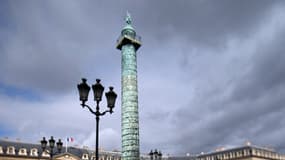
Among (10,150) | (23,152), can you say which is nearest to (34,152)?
(23,152)

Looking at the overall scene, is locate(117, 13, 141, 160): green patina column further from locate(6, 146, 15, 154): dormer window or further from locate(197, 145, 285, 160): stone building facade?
locate(197, 145, 285, 160): stone building facade

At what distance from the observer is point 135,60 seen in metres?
34.8

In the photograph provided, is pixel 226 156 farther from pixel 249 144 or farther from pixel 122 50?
pixel 122 50

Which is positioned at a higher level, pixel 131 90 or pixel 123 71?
pixel 123 71

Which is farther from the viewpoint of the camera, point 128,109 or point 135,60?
point 135,60

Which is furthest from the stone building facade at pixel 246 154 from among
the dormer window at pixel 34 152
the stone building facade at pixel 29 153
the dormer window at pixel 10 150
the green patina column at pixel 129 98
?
the dormer window at pixel 10 150

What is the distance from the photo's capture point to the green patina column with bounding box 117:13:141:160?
1213 inches

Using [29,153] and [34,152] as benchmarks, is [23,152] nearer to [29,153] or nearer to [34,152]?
[29,153]

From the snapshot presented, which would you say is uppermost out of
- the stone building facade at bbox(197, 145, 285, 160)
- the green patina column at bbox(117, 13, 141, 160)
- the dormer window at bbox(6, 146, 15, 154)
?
the green patina column at bbox(117, 13, 141, 160)

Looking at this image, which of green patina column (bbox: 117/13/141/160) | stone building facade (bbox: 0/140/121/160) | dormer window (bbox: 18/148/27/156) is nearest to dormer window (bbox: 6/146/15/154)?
stone building facade (bbox: 0/140/121/160)

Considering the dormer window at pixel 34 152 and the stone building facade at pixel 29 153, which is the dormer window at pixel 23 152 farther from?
the dormer window at pixel 34 152

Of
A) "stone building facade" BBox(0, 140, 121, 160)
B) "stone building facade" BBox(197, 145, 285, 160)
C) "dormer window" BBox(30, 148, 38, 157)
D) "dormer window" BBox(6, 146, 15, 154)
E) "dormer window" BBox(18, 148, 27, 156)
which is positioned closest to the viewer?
"stone building facade" BBox(0, 140, 121, 160)

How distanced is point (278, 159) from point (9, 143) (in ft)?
165

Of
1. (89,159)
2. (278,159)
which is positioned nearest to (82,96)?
(89,159)
